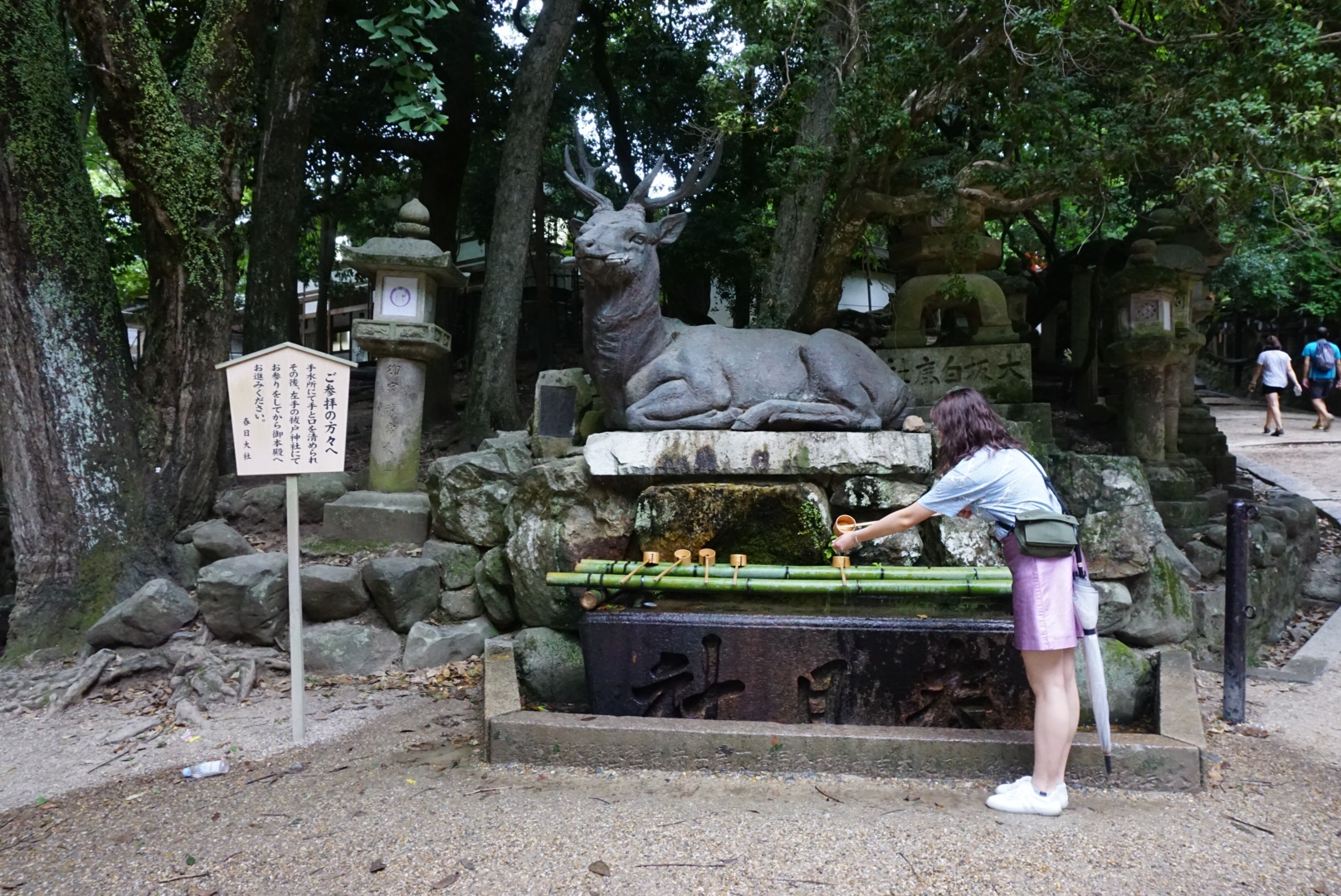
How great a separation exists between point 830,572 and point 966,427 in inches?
39.5

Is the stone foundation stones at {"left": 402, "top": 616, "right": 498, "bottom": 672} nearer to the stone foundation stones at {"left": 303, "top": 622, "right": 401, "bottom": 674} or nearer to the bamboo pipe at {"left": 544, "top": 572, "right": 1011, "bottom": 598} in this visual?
the stone foundation stones at {"left": 303, "top": 622, "right": 401, "bottom": 674}

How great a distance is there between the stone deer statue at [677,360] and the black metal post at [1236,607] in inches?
69.2

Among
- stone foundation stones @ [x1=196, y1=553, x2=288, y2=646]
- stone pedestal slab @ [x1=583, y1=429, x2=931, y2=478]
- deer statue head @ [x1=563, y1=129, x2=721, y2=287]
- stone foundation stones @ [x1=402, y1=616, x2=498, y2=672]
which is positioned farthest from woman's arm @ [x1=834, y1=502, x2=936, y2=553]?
stone foundation stones @ [x1=196, y1=553, x2=288, y2=646]

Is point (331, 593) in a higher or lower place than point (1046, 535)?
lower

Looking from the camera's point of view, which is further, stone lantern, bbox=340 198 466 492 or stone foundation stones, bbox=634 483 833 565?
stone lantern, bbox=340 198 466 492

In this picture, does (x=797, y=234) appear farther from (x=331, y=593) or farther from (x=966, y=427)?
(x=331, y=593)

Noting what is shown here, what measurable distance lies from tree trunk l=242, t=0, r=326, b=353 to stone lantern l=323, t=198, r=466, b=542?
1.85 m

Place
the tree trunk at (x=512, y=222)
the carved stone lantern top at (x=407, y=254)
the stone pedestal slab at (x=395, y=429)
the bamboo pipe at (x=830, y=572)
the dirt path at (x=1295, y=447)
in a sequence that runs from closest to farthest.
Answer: the bamboo pipe at (x=830, y=572) < the carved stone lantern top at (x=407, y=254) < the stone pedestal slab at (x=395, y=429) < the tree trunk at (x=512, y=222) < the dirt path at (x=1295, y=447)

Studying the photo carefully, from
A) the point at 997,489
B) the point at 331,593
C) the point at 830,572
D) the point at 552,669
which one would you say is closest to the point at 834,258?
the point at 830,572

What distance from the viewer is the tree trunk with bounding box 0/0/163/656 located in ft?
16.4

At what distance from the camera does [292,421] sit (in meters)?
3.84

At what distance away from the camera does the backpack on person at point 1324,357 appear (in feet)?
43.0

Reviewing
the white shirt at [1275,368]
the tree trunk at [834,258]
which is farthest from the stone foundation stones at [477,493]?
the white shirt at [1275,368]

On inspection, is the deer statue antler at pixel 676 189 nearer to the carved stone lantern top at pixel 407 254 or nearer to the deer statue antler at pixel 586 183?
the deer statue antler at pixel 586 183
